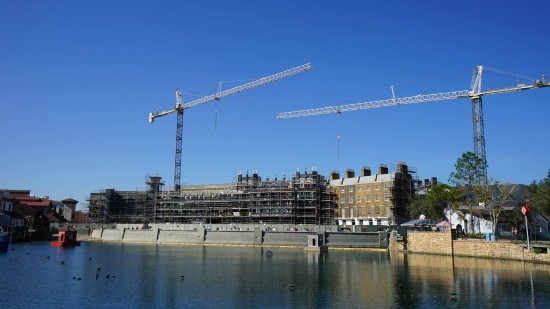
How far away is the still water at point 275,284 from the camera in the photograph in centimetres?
4241

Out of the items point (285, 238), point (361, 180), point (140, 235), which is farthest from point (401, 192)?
point (140, 235)

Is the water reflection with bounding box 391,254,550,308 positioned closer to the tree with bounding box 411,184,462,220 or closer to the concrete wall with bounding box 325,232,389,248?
the tree with bounding box 411,184,462,220

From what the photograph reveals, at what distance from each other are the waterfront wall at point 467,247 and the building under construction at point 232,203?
40.7 metres

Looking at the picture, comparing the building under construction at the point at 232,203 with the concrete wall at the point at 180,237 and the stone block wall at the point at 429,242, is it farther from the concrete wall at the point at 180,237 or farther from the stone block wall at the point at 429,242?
the stone block wall at the point at 429,242

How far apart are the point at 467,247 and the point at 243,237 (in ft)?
193

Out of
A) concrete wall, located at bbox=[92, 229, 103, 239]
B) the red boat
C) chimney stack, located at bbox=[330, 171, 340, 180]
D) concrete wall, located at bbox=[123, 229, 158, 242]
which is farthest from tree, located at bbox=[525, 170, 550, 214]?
concrete wall, located at bbox=[92, 229, 103, 239]

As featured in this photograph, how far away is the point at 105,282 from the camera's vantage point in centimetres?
5453

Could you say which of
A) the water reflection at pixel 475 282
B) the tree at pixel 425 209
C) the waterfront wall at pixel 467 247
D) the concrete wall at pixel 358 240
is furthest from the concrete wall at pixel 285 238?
the water reflection at pixel 475 282

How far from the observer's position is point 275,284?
173ft

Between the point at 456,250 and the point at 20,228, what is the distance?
113 meters

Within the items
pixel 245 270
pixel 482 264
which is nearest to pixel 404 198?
pixel 482 264

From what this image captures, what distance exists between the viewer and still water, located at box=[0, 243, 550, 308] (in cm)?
4241

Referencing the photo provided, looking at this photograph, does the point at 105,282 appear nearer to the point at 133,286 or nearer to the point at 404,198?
the point at 133,286

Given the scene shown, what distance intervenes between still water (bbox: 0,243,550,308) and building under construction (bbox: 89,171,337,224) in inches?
2143
